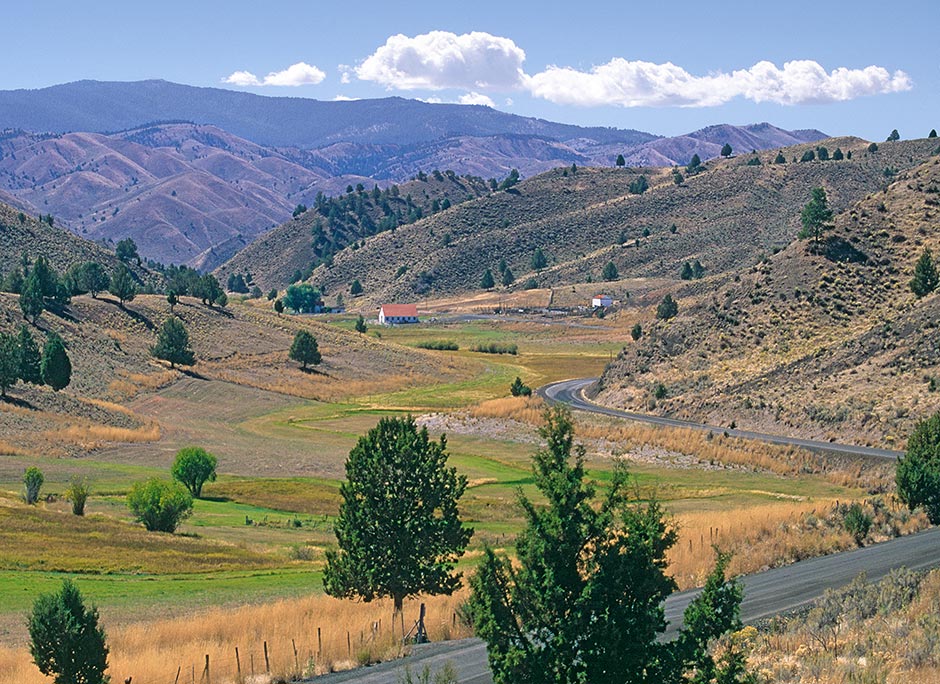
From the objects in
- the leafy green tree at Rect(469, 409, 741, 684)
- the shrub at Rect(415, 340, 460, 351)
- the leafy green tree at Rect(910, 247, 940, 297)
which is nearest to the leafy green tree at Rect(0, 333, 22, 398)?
the shrub at Rect(415, 340, 460, 351)

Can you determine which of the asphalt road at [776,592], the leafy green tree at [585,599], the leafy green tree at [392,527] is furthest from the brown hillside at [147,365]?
the leafy green tree at [585,599]

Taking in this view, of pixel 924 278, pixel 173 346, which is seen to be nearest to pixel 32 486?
pixel 173 346

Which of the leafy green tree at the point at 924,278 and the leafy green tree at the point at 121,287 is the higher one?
the leafy green tree at the point at 924,278

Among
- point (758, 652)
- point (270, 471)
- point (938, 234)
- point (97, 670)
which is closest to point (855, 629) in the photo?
point (758, 652)

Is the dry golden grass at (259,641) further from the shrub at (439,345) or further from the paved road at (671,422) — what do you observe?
the shrub at (439,345)

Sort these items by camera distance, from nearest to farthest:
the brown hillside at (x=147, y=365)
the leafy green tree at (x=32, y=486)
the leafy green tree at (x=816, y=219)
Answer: the leafy green tree at (x=32, y=486) < the brown hillside at (x=147, y=365) < the leafy green tree at (x=816, y=219)

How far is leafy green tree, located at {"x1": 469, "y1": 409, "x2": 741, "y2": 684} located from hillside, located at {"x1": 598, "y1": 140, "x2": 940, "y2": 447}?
205 ft

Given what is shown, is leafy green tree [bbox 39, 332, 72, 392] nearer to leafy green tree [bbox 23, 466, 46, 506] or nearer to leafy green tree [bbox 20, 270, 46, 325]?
leafy green tree [bbox 20, 270, 46, 325]

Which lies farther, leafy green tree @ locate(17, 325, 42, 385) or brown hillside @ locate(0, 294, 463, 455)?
leafy green tree @ locate(17, 325, 42, 385)

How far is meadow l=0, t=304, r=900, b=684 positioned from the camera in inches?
1238

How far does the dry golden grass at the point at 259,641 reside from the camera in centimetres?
2709

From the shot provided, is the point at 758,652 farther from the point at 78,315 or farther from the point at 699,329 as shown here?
the point at 78,315

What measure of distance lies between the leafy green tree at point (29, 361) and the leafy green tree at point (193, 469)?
36596 mm

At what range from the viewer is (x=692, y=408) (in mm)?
95875
